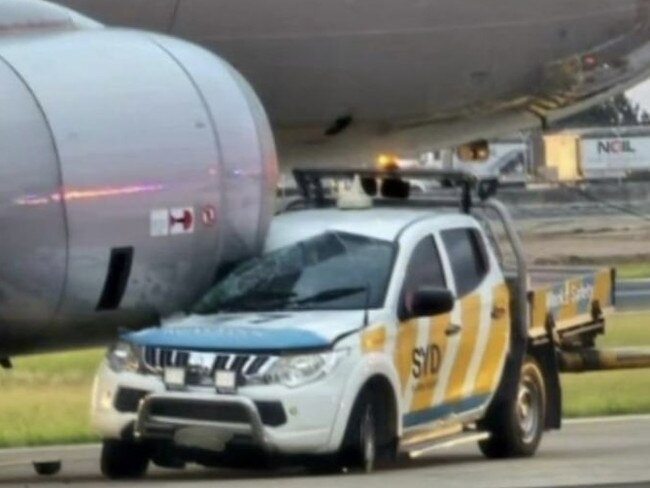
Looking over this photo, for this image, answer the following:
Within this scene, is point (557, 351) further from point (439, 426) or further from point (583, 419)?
point (583, 419)

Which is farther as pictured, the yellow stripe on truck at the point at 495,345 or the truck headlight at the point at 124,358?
the yellow stripe on truck at the point at 495,345

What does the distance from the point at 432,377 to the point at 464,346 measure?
44 cm

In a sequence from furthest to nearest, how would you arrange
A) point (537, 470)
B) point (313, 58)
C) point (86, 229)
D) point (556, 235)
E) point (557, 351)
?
1. point (556, 235)
2. point (313, 58)
3. point (557, 351)
4. point (537, 470)
5. point (86, 229)

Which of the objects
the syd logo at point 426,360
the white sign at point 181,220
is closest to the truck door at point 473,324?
the syd logo at point 426,360

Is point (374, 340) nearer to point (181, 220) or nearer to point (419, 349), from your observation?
point (419, 349)

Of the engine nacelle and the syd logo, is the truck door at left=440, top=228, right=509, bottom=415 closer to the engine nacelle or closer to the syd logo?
the syd logo

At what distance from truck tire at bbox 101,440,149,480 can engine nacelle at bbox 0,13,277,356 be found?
708 mm

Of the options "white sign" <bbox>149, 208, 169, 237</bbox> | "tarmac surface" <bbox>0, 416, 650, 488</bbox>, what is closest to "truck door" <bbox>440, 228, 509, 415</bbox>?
"tarmac surface" <bbox>0, 416, 650, 488</bbox>

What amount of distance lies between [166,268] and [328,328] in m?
1.15

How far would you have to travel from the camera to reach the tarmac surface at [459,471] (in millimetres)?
12609

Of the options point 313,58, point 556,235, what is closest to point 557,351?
point 313,58

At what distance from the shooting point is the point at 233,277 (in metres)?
14.3

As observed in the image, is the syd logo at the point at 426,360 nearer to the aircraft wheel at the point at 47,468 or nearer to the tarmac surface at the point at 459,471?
the tarmac surface at the point at 459,471

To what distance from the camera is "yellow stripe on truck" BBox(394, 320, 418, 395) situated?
13.7 m
